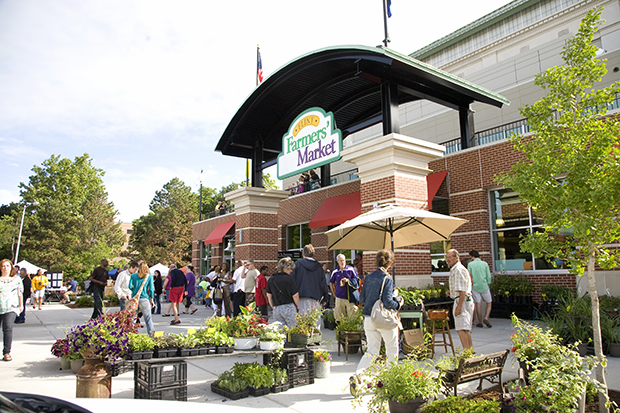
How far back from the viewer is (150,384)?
15.3 ft

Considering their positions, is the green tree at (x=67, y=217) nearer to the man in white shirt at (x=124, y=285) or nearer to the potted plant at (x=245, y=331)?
the man in white shirt at (x=124, y=285)

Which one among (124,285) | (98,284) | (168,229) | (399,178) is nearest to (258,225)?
(98,284)

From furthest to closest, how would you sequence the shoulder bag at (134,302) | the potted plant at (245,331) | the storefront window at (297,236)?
1. the storefront window at (297,236)
2. the shoulder bag at (134,302)
3. the potted plant at (245,331)

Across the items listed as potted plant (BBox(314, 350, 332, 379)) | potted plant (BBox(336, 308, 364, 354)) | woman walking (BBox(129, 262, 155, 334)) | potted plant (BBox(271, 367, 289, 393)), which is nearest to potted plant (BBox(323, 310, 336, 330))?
potted plant (BBox(336, 308, 364, 354))

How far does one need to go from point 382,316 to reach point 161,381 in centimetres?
278

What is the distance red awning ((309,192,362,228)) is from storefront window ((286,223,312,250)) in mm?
2694

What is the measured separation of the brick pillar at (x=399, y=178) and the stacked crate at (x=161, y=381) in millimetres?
6453

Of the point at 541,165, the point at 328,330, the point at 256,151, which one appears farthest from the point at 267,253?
the point at 541,165

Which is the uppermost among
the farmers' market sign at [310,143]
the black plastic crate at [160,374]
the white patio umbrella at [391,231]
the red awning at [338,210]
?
the farmers' market sign at [310,143]

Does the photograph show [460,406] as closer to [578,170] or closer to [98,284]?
[578,170]

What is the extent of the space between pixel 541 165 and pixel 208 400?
16.3 ft

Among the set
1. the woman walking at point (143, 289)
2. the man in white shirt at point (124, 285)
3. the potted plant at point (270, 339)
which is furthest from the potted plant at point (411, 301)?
the man in white shirt at point (124, 285)

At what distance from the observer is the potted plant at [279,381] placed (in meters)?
5.57

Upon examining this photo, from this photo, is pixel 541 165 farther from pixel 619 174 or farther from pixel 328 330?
pixel 328 330
